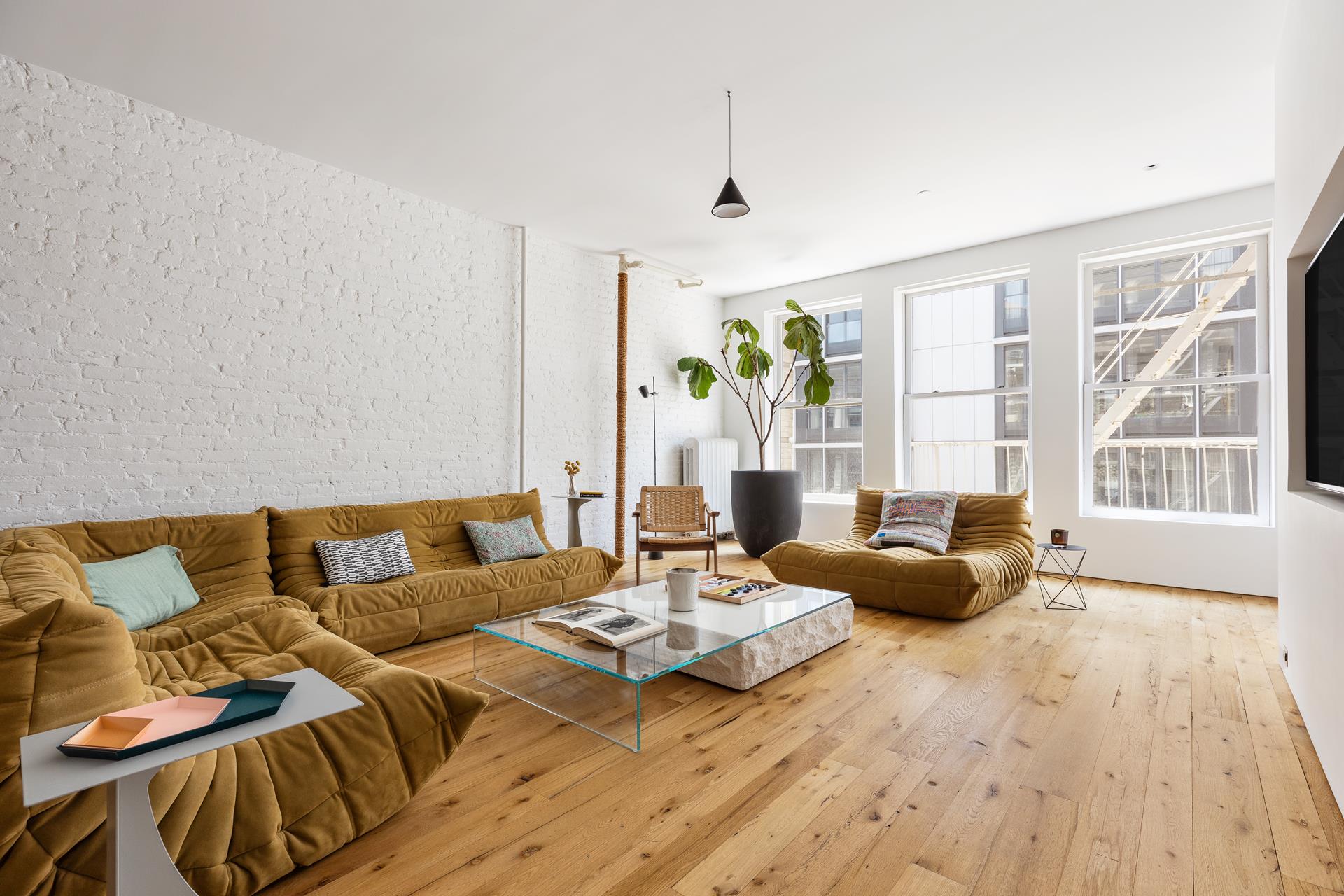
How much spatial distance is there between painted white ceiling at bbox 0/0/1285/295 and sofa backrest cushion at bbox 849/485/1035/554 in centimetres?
220

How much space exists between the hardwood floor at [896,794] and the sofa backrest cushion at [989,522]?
5.24 ft

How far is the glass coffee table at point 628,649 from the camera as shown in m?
2.35

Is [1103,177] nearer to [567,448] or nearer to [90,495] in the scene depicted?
[567,448]

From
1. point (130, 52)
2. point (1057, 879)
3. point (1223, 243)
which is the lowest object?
point (1057, 879)

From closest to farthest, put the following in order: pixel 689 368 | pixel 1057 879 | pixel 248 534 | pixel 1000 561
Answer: pixel 1057 879, pixel 248 534, pixel 1000 561, pixel 689 368

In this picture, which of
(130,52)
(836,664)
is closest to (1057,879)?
(836,664)

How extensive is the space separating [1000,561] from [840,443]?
8.73 feet

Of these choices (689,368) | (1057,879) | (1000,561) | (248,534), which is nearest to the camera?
(1057,879)

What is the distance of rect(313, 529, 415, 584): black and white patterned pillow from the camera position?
3559 mm

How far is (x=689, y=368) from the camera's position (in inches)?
260

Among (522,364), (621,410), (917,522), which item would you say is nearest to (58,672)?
(522,364)

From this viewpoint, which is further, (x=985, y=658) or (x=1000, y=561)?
(x=1000, y=561)

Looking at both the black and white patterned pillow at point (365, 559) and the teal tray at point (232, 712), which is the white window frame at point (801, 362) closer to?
the black and white patterned pillow at point (365, 559)

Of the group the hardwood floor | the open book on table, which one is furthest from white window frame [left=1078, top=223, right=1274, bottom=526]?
the open book on table
